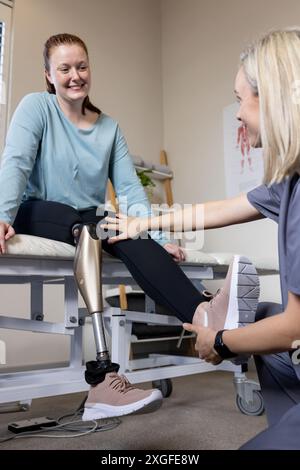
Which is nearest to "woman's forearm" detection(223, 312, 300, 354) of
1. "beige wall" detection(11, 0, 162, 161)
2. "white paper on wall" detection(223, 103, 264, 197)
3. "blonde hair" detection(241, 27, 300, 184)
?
"blonde hair" detection(241, 27, 300, 184)

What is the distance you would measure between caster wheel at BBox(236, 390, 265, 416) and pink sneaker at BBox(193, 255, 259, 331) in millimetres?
827

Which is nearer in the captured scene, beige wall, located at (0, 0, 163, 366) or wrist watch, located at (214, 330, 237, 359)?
wrist watch, located at (214, 330, 237, 359)

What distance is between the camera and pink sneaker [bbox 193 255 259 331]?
0.91 metres

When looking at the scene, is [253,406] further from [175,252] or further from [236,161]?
[236,161]

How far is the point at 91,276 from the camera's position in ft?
3.78

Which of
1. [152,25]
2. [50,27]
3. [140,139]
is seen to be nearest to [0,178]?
[50,27]

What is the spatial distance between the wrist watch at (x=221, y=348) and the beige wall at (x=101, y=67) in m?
1.90

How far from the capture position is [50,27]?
2984 millimetres

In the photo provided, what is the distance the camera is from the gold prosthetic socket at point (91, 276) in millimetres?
1142

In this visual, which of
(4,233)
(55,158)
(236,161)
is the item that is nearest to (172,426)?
(4,233)

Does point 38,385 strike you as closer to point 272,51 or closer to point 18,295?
point 272,51

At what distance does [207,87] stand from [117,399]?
111 inches

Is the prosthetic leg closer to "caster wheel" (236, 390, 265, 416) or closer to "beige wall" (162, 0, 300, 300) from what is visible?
"caster wheel" (236, 390, 265, 416)

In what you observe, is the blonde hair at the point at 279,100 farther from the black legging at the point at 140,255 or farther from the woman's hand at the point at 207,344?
the black legging at the point at 140,255
